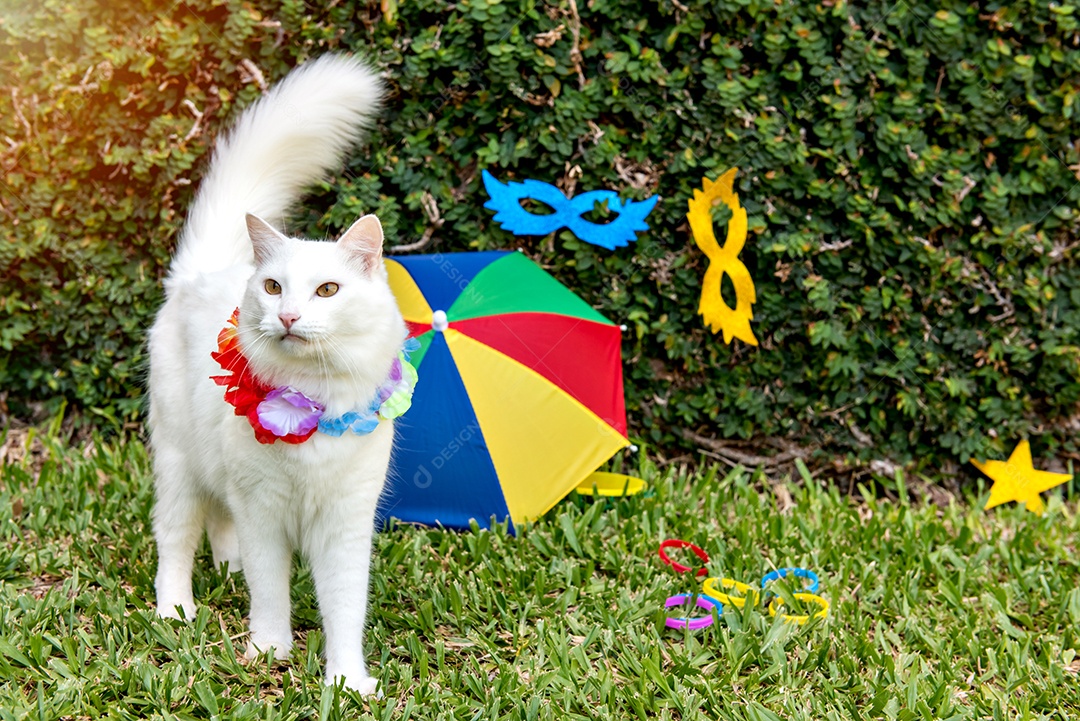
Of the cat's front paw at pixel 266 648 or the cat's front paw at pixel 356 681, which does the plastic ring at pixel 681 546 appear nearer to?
the cat's front paw at pixel 356 681

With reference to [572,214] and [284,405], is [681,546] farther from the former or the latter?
[284,405]

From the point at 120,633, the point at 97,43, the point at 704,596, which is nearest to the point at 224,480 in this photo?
the point at 120,633

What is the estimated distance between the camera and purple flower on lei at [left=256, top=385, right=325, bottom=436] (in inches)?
95.3

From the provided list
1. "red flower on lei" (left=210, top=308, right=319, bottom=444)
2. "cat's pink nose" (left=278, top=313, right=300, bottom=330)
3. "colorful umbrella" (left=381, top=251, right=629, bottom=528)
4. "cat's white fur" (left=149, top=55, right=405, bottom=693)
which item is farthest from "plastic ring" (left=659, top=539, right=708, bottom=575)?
"cat's pink nose" (left=278, top=313, right=300, bottom=330)

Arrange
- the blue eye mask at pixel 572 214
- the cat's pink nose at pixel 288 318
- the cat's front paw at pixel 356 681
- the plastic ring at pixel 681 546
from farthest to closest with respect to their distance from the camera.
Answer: the blue eye mask at pixel 572 214 < the plastic ring at pixel 681 546 < the cat's front paw at pixel 356 681 < the cat's pink nose at pixel 288 318

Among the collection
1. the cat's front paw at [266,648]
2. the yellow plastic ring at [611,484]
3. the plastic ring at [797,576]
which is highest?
the cat's front paw at [266,648]

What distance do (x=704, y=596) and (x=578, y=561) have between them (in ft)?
1.61

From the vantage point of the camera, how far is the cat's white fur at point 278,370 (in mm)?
2426

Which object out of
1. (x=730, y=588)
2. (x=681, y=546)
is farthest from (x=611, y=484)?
(x=730, y=588)

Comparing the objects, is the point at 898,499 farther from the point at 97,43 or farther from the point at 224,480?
the point at 97,43

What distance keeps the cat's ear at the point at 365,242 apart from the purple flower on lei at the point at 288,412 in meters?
0.37

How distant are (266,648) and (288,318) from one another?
989mm

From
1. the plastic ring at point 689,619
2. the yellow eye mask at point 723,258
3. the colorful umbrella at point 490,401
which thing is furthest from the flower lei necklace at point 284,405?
the yellow eye mask at point 723,258

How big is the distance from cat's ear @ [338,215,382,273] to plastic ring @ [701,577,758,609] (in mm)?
1523
